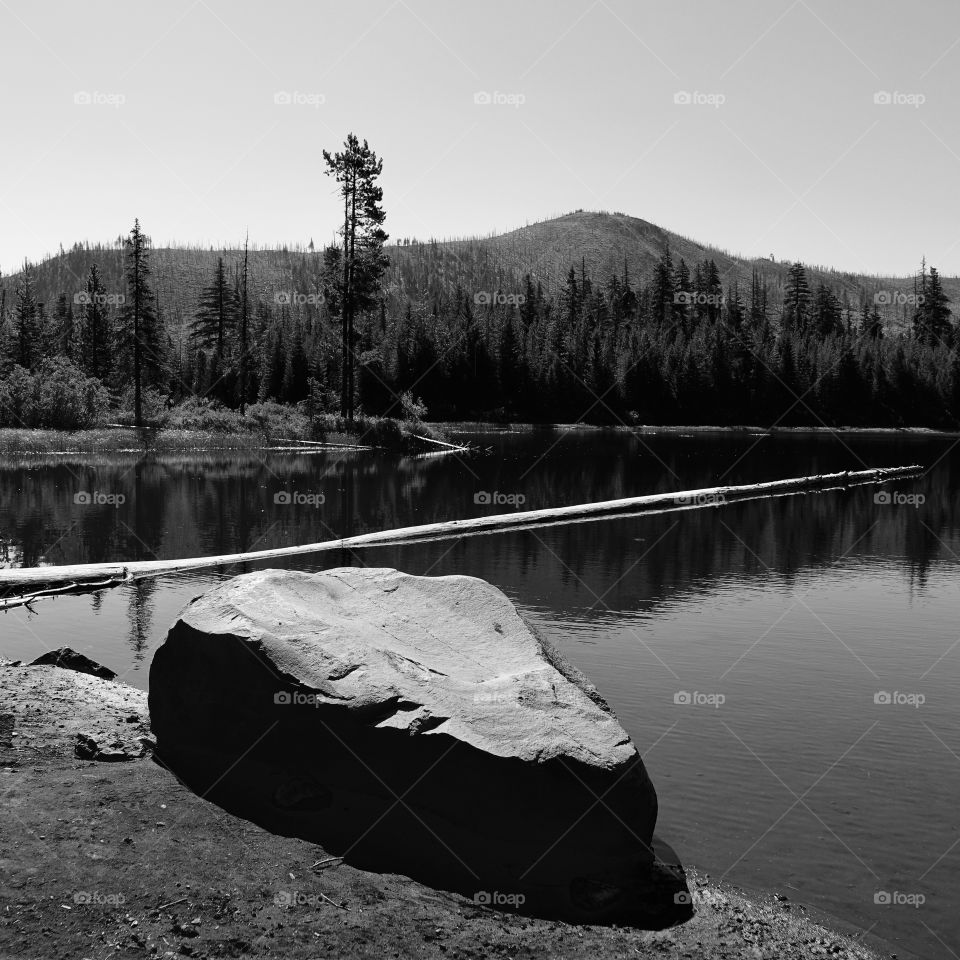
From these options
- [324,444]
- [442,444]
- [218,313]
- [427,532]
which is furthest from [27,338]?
[427,532]

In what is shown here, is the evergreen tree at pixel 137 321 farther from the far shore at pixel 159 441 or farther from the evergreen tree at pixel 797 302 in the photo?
the evergreen tree at pixel 797 302

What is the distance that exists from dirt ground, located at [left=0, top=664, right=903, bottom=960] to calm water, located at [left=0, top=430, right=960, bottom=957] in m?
1.22

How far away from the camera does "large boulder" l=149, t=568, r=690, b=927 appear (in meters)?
7.38

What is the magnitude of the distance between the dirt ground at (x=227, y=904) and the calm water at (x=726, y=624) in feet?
4.01

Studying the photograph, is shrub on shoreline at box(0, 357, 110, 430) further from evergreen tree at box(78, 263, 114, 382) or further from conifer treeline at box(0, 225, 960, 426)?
conifer treeline at box(0, 225, 960, 426)

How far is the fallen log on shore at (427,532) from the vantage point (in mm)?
18094

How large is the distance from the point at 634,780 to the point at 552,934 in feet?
4.60

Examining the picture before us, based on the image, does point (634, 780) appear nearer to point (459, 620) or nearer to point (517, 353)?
point (459, 620)

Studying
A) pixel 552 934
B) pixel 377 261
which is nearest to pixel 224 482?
pixel 377 261

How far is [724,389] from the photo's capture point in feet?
395

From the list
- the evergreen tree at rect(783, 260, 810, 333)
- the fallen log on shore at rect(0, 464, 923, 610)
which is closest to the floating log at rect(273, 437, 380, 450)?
the fallen log on shore at rect(0, 464, 923, 610)

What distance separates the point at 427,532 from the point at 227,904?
18975 millimetres

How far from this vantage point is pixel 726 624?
17078mm

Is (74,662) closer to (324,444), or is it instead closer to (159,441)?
(324,444)
